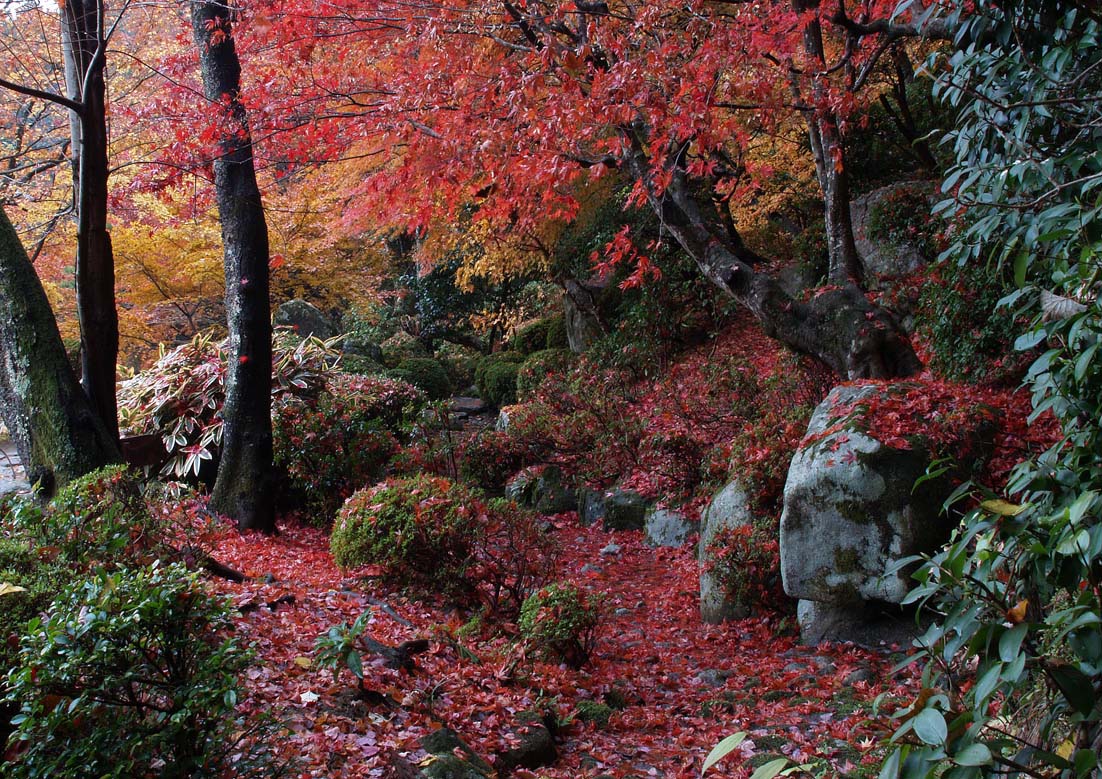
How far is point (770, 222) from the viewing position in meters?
12.7

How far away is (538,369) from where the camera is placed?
1273 cm

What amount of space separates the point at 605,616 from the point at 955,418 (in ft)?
9.12

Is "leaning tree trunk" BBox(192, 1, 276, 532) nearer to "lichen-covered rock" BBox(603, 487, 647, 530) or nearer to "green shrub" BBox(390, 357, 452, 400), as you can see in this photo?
"lichen-covered rock" BBox(603, 487, 647, 530)

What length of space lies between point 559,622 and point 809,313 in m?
4.00

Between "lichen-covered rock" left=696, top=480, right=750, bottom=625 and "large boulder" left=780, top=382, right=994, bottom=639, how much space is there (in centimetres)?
66

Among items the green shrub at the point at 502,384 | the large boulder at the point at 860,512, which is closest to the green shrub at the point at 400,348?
the green shrub at the point at 502,384

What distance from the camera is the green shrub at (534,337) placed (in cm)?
1520

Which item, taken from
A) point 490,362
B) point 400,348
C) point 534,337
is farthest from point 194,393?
point 400,348

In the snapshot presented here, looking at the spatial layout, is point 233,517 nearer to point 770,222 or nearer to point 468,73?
point 468,73

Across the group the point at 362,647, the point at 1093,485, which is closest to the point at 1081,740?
the point at 1093,485

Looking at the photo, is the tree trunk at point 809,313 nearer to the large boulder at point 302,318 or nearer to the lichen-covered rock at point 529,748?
the lichen-covered rock at point 529,748

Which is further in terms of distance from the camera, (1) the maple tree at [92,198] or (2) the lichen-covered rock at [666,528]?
(2) the lichen-covered rock at [666,528]

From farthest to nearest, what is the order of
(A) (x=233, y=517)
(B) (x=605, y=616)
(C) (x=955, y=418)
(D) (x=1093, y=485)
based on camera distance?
(A) (x=233, y=517) < (B) (x=605, y=616) < (C) (x=955, y=418) < (D) (x=1093, y=485)

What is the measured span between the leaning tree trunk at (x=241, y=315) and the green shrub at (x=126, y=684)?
4827 mm
